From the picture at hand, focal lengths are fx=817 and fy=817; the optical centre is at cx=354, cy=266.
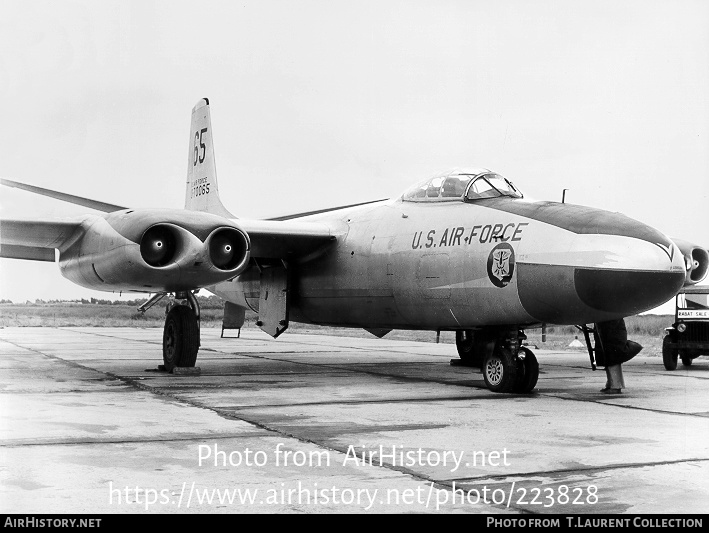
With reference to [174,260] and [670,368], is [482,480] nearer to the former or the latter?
[174,260]

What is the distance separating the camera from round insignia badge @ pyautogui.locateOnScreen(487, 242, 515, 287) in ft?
30.5

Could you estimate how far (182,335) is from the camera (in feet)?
40.5

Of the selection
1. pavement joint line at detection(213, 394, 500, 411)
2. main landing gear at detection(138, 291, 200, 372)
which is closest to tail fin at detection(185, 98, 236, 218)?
main landing gear at detection(138, 291, 200, 372)

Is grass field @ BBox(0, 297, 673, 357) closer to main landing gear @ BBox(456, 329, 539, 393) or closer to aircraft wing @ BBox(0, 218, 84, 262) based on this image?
main landing gear @ BBox(456, 329, 539, 393)

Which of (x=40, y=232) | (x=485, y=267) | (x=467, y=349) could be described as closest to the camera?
(x=485, y=267)

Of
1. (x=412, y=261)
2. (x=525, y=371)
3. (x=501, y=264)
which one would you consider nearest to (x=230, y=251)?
(x=412, y=261)

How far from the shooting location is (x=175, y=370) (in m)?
12.2

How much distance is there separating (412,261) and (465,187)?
1.18 meters

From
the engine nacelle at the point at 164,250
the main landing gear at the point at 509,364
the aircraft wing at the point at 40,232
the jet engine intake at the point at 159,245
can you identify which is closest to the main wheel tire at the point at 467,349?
the main landing gear at the point at 509,364

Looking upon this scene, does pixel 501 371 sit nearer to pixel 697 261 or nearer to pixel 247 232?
pixel 247 232

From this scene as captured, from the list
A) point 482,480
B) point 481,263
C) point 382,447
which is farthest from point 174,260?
point 482,480

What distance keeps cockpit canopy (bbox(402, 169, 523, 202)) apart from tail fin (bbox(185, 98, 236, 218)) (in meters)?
6.13

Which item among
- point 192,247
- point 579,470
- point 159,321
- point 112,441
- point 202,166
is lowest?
point 159,321
